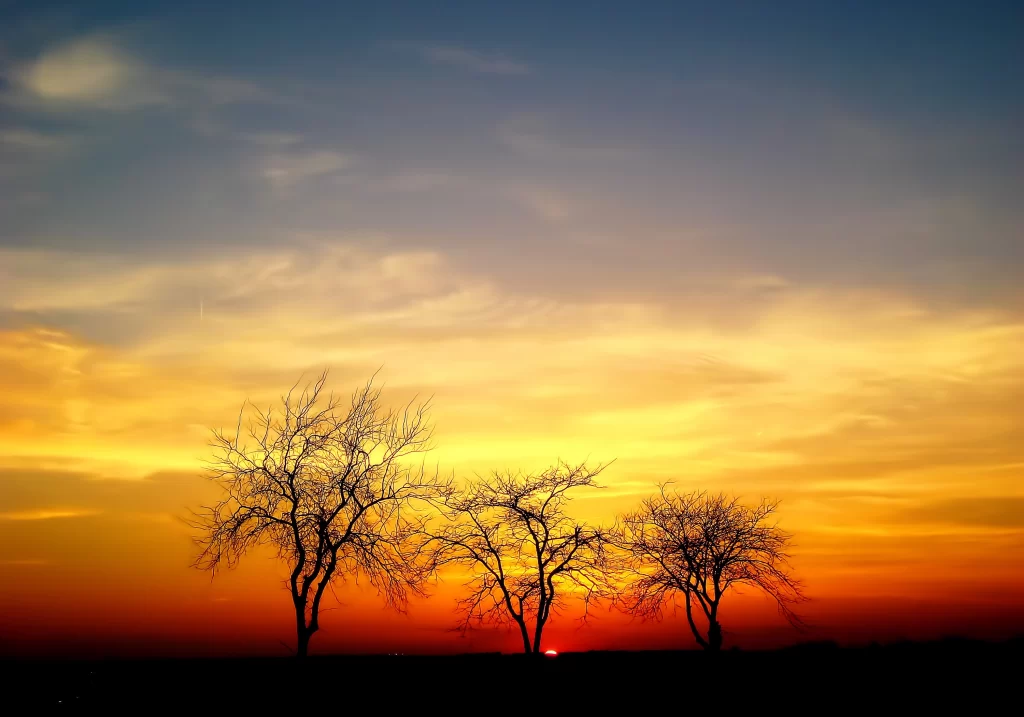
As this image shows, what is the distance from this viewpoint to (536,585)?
153 ft

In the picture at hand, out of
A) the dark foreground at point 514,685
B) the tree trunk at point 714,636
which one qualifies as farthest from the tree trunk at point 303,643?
the tree trunk at point 714,636

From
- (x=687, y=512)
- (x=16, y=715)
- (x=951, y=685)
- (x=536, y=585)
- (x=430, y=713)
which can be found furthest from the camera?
(x=687, y=512)

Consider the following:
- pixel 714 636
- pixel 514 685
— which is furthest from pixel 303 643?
pixel 714 636

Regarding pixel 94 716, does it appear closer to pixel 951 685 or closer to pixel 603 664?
pixel 603 664

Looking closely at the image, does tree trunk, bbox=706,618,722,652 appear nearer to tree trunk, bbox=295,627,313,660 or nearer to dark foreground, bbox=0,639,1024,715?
dark foreground, bbox=0,639,1024,715

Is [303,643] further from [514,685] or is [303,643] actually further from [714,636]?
[714,636]

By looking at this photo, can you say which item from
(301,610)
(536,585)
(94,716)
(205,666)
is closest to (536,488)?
(536,585)

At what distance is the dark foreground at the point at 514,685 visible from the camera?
35.8 metres

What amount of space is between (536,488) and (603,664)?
355 inches

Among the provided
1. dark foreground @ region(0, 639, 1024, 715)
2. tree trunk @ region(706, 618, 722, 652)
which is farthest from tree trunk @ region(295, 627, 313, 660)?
tree trunk @ region(706, 618, 722, 652)

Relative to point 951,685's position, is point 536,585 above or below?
above

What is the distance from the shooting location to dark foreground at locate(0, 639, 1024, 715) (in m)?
35.8

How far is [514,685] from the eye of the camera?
3953 cm

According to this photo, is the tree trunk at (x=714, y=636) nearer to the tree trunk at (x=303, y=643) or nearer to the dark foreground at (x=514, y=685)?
the dark foreground at (x=514, y=685)
